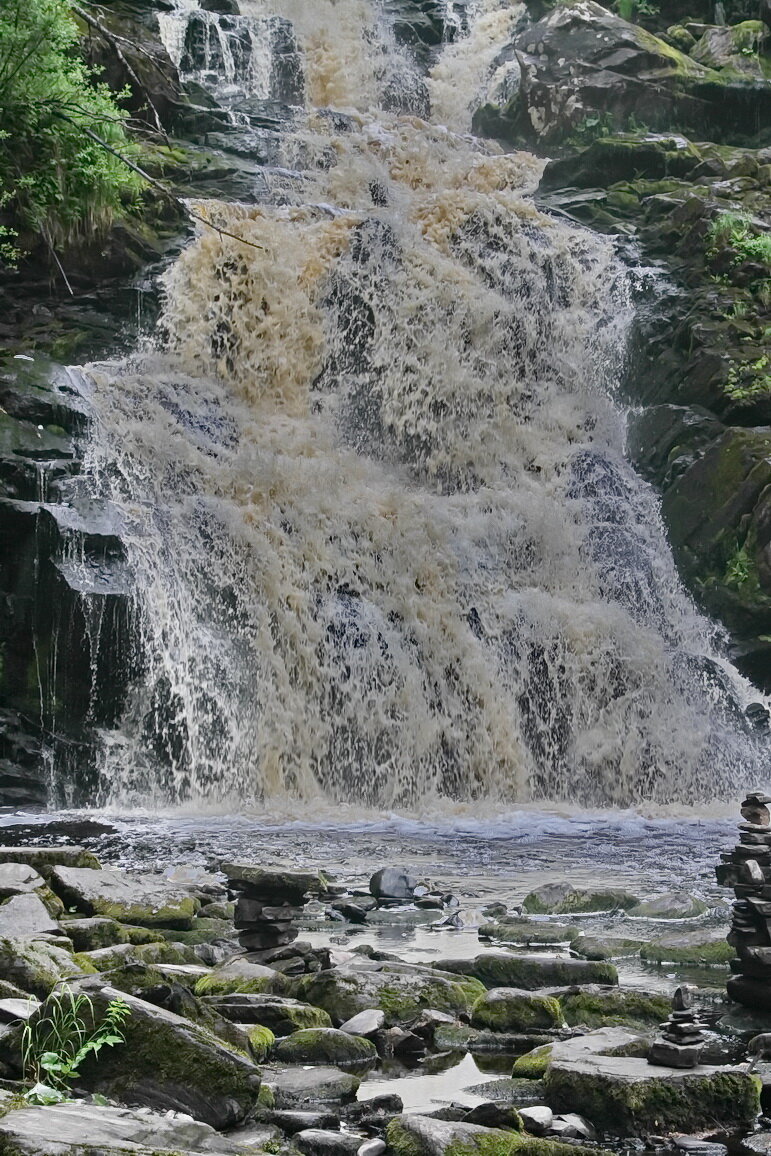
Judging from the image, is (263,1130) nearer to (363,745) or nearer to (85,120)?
(363,745)

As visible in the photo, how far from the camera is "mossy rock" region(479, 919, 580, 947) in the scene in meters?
7.86

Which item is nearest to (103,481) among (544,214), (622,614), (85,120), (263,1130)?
(85,120)

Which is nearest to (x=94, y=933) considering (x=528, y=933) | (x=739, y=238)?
(x=528, y=933)

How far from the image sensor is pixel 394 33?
3388 cm

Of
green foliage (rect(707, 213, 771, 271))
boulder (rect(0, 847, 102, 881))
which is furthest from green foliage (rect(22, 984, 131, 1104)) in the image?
green foliage (rect(707, 213, 771, 271))

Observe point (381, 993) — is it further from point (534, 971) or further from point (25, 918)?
point (25, 918)

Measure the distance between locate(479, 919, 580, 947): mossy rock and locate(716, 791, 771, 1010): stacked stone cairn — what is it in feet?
6.29

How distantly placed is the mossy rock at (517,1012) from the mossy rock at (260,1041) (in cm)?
103

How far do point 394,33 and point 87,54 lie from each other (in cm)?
1205

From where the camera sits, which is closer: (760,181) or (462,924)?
(462,924)

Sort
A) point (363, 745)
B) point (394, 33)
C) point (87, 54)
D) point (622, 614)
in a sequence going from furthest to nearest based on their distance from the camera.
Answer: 1. point (394, 33)
2. point (87, 54)
3. point (622, 614)
4. point (363, 745)

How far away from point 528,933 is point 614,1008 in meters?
2.25

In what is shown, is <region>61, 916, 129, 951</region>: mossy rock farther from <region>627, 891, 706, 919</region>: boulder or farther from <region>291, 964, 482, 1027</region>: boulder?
<region>627, 891, 706, 919</region>: boulder

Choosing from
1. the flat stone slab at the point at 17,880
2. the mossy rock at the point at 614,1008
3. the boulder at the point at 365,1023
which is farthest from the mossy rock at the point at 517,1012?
the flat stone slab at the point at 17,880
